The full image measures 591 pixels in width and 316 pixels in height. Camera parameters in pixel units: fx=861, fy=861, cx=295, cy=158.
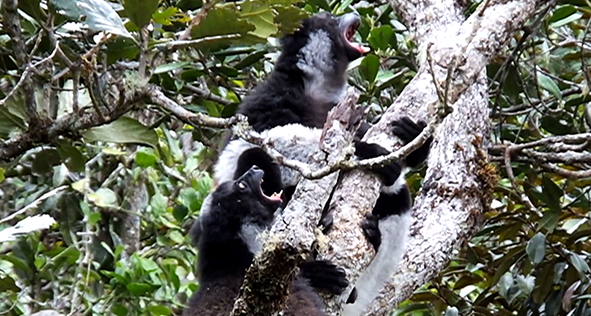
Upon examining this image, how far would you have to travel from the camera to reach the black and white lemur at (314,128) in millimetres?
3812

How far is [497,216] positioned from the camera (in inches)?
182

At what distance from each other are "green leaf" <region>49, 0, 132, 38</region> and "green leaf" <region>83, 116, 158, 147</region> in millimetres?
712

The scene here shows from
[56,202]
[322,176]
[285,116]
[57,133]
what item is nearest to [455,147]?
[285,116]

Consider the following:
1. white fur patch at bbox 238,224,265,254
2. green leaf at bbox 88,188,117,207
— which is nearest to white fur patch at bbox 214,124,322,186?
white fur patch at bbox 238,224,265,254

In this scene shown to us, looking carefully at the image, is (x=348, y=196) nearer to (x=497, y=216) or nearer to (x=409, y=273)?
(x=409, y=273)

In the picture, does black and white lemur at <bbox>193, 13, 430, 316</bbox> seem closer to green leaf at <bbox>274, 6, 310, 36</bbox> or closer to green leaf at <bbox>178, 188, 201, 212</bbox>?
green leaf at <bbox>274, 6, 310, 36</bbox>

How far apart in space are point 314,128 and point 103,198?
152 cm

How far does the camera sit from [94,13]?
3102mm

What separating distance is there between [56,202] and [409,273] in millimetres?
2535

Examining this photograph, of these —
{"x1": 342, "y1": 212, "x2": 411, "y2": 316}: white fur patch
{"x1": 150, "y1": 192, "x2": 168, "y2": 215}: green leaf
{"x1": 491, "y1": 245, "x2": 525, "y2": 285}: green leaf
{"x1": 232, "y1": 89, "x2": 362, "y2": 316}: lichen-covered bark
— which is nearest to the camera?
{"x1": 232, "y1": 89, "x2": 362, "y2": 316}: lichen-covered bark

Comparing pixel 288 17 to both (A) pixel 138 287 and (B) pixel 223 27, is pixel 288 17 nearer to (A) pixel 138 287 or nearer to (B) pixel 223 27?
(B) pixel 223 27

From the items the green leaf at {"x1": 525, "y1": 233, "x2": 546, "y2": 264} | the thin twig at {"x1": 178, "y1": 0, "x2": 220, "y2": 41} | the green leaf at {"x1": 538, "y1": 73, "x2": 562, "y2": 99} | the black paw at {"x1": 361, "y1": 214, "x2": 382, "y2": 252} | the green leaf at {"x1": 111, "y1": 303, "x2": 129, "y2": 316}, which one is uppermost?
the thin twig at {"x1": 178, "y1": 0, "x2": 220, "y2": 41}

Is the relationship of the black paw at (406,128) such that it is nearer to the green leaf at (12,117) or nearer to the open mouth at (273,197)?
the open mouth at (273,197)

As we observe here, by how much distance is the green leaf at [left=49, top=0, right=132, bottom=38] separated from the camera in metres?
3.07
